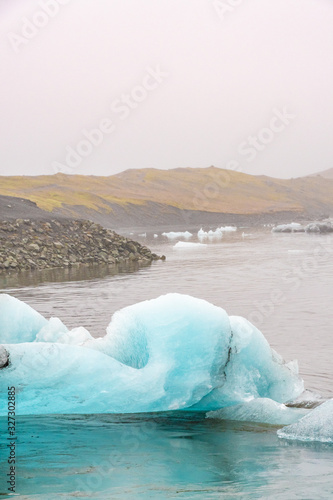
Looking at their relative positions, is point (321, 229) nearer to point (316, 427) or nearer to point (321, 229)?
point (321, 229)

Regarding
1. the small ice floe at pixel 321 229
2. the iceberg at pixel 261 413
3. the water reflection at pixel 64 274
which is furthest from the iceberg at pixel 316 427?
A: the small ice floe at pixel 321 229

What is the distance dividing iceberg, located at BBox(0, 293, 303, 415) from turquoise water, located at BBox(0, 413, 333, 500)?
252mm

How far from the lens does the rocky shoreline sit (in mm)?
31203

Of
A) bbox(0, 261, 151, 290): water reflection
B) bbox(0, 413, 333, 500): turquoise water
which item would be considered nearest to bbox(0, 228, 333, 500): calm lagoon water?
bbox(0, 413, 333, 500): turquoise water

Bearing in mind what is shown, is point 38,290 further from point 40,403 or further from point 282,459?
point 282,459

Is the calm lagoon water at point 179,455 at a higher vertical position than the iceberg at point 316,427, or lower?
lower

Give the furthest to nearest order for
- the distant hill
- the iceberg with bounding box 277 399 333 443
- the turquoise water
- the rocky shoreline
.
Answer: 1. the distant hill
2. the rocky shoreline
3. the iceberg with bounding box 277 399 333 443
4. the turquoise water

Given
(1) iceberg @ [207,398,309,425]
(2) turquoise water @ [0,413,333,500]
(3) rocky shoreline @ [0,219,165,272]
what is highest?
(3) rocky shoreline @ [0,219,165,272]

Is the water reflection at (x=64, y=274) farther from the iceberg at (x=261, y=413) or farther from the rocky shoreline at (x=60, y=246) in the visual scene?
the iceberg at (x=261, y=413)

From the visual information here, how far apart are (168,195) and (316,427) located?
440 feet

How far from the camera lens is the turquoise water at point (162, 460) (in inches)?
239

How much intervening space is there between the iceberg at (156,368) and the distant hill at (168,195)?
70.3 meters

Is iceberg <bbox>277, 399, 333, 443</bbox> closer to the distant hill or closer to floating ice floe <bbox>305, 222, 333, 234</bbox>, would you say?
floating ice floe <bbox>305, 222, 333, 234</bbox>

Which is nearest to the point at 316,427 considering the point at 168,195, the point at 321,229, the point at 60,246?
the point at 60,246
